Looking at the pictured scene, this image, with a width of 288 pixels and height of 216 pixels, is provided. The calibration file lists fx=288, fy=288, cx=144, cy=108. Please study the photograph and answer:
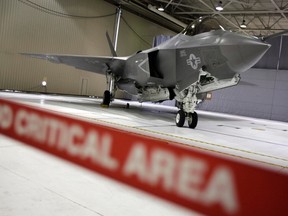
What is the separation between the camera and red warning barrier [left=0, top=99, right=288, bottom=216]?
1672 mm

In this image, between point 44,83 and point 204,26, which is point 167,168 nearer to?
point 204,26

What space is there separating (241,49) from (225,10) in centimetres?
1703

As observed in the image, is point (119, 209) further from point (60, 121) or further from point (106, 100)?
point (106, 100)

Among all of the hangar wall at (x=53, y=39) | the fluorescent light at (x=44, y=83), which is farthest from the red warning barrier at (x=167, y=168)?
the fluorescent light at (x=44, y=83)

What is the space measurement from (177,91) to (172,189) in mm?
6068

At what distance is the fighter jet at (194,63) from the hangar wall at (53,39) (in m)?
8.34

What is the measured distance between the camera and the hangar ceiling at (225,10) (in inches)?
760

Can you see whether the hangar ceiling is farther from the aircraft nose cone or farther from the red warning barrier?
the red warning barrier

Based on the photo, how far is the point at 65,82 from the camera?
18531 mm

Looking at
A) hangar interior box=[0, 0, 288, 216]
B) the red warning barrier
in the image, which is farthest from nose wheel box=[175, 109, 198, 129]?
the red warning barrier

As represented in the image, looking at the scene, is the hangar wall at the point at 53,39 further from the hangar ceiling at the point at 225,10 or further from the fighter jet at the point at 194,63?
the fighter jet at the point at 194,63

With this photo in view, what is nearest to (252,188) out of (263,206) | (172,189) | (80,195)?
(263,206)

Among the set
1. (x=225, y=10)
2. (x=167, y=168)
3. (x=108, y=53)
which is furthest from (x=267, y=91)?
(x=167, y=168)

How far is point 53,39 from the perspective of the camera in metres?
17.4
